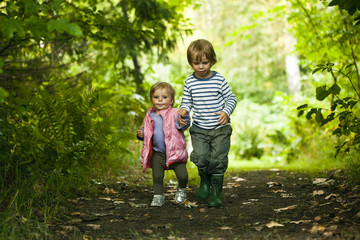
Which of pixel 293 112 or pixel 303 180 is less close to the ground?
pixel 293 112

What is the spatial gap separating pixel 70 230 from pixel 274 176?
153 inches

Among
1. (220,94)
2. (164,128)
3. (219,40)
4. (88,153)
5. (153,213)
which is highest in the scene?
(219,40)

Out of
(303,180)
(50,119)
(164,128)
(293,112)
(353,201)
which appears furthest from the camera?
(293,112)

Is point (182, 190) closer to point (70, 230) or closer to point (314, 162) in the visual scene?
point (70, 230)

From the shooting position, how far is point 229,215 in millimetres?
3617

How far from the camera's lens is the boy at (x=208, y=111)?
13.3 feet

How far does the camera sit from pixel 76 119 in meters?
5.10

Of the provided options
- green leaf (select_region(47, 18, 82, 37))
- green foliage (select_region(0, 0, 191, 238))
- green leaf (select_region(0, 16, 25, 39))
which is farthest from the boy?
green leaf (select_region(0, 16, 25, 39))

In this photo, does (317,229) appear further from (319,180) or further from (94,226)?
(319,180)

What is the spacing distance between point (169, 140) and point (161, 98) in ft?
1.56

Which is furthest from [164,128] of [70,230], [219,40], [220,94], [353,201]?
[219,40]

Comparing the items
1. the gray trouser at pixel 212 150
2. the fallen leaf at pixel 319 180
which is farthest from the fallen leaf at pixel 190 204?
the fallen leaf at pixel 319 180

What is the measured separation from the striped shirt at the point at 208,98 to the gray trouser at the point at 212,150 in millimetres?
78

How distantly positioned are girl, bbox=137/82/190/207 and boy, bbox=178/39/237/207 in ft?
0.46
